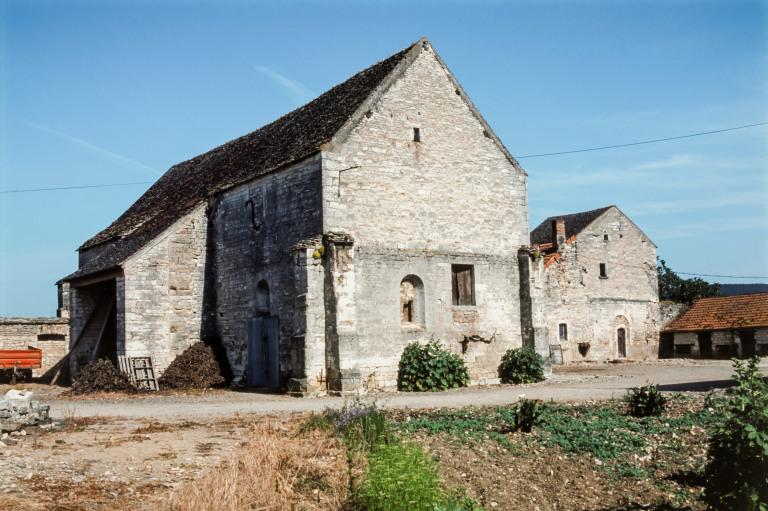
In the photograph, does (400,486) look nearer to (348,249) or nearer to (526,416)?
(526,416)

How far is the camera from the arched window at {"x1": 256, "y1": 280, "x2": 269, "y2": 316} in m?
22.3

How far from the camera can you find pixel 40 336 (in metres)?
30.7

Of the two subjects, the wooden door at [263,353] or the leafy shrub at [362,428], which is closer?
the leafy shrub at [362,428]

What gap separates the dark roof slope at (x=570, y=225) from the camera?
39.0 metres

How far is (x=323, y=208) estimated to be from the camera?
19875mm

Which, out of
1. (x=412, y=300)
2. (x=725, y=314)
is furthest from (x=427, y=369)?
(x=725, y=314)

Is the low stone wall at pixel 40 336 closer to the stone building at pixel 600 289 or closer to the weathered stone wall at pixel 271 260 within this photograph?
the weathered stone wall at pixel 271 260

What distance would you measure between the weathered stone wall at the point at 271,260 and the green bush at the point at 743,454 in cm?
1245

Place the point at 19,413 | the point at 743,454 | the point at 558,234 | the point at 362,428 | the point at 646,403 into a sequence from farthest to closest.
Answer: the point at 558,234 → the point at 646,403 → the point at 19,413 → the point at 362,428 → the point at 743,454

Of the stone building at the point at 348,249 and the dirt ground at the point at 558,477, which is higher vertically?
the stone building at the point at 348,249

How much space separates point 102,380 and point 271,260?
5.95 m

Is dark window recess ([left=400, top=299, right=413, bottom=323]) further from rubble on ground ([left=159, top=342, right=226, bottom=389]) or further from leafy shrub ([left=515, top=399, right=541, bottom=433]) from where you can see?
leafy shrub ([left=515, top=399, right=541, bottom=433])

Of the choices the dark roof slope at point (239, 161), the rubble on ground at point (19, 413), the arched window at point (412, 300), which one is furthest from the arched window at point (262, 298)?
the rubble on ground at point (19, 413)

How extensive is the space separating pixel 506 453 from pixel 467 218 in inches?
494
